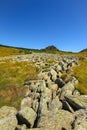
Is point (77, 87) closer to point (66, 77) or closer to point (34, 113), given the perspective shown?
point (66, 77)

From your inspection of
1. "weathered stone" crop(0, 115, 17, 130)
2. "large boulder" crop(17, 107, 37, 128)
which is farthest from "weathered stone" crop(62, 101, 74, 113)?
"weathered stone" crop(0, 115, 17, 130)

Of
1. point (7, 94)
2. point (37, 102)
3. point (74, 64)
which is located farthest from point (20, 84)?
point (74, 64)

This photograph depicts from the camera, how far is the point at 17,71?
49.7m

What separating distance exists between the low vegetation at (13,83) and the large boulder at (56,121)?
940cm

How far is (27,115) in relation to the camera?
86.1 ft

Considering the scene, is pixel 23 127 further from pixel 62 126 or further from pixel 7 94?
pixel 7 94

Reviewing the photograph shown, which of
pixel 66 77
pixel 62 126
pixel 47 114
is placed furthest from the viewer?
pixel 66 77

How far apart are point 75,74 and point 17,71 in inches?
588

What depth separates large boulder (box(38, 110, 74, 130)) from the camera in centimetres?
2255

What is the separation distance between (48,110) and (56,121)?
4995 mm

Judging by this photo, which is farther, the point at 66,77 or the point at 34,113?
the point at 66,77

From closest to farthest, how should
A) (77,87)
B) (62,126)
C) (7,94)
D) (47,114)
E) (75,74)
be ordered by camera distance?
1. (62,126)
2. (47,114)
3. (7,94)
4. (77,87)
5. (75,74)

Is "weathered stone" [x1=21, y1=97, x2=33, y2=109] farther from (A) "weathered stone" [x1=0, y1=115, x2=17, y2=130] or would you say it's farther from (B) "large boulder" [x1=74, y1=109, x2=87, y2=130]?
(B) "large boulder" [x1=74, y1=109, x2=87, y2=130]

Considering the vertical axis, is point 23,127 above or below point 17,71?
below
